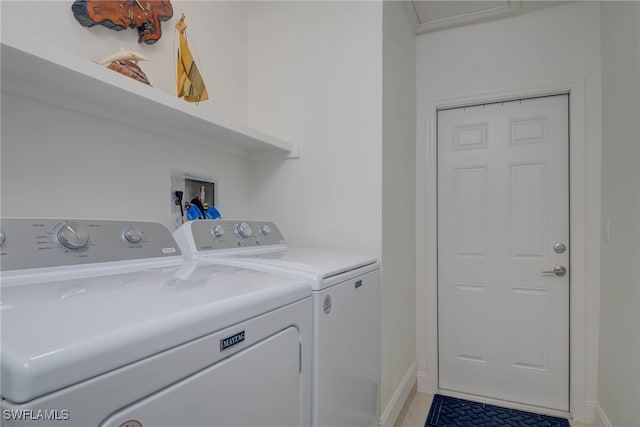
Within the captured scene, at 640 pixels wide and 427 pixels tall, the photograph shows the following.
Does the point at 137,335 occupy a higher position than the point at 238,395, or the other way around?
the point at 137,335

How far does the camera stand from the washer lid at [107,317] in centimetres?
A: 43

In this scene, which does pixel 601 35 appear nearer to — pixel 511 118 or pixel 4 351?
pixel 511 118

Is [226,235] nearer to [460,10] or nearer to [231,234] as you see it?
[231,234]

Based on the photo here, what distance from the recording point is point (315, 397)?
1.02m

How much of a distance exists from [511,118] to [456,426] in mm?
1916

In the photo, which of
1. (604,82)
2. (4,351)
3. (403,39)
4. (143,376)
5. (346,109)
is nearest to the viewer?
(4,351)

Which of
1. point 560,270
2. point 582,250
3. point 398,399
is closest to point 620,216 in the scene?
point 582,250

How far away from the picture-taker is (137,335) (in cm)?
53

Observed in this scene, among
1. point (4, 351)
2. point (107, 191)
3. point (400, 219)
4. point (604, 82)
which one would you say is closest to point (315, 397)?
point (4, 351)

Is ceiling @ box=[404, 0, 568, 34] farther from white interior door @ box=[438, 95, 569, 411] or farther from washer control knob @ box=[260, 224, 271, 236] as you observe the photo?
washer control knob @ box=[260, 224, 271, 236]

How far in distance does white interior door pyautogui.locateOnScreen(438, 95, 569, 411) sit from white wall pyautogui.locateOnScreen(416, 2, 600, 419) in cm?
10

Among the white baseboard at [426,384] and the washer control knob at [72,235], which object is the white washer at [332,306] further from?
the white baseboard at [426,384]

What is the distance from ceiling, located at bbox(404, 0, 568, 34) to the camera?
2176mm

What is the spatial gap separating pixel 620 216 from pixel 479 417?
137cm
